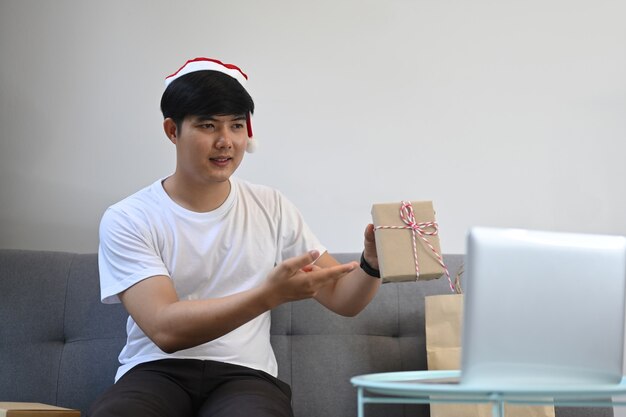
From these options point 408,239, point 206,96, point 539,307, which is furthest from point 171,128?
point 539,307

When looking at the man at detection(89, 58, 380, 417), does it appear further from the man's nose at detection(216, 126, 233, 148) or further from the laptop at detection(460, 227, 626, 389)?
the laptop at detection(460, 227, 626, 389)

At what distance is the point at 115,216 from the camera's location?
189 cm

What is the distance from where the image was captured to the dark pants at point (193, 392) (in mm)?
1576

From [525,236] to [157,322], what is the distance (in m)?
0.89

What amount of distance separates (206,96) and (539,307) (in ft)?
3.44

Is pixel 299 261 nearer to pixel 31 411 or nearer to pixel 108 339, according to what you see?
pixel 31 411

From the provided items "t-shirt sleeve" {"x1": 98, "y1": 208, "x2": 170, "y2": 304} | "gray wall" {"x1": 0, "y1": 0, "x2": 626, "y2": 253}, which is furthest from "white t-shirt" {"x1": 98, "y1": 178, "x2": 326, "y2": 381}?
"gray wall" {"x1": 0, "y1": 0, "x2": 626, "y2": 253}

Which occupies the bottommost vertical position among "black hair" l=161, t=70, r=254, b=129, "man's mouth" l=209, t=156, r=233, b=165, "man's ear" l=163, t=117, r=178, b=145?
"man's mouth" l=209, t=156, r=233, b=165

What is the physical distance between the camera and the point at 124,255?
181 centimetres

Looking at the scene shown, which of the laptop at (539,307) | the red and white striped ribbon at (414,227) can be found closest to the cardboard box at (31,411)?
the red and white striped ribbon at (414,227)

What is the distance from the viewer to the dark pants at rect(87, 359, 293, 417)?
5.17 ft

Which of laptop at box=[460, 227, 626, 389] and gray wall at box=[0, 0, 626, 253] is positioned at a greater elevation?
gray wall at box=[0, 0, 626, 253]

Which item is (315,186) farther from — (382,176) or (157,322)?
(157,322)

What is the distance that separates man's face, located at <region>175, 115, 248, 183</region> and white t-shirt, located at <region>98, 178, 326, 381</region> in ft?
0.37
